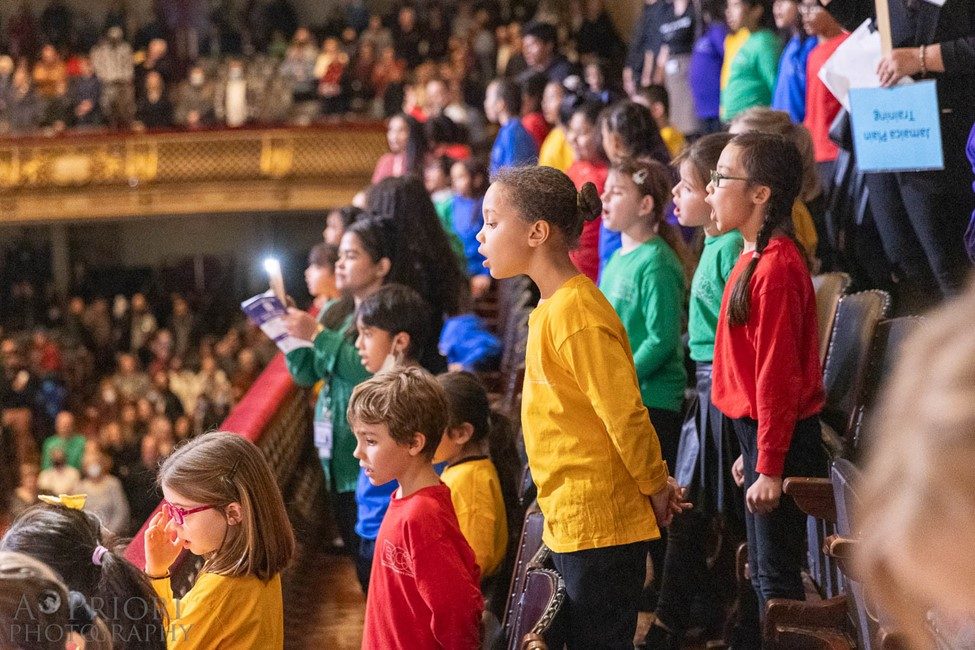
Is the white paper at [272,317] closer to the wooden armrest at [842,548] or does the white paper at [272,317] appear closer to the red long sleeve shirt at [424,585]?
the red long sleeve shirt at [424,585]

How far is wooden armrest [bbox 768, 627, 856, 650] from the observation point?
89.9 inches

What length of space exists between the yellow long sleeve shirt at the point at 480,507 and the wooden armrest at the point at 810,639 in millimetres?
802

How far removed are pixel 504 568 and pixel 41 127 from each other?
13630 mm

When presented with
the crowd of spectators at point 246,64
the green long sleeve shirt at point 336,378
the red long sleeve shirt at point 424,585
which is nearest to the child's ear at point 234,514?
the red long sleeve shirt at point 424,585

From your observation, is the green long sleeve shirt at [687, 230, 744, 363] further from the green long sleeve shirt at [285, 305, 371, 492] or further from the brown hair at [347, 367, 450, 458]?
the green long sleeve shirt at [285, 305, 371, 492]

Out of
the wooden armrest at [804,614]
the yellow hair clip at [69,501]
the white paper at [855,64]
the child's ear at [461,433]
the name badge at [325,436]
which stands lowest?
the name badge at [325,436]

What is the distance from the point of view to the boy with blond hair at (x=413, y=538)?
2406 millimetres

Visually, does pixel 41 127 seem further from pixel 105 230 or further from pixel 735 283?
pixel 735 283

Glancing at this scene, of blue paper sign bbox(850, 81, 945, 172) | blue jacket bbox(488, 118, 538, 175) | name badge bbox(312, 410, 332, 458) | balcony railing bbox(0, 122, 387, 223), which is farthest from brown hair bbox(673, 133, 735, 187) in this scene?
balcony railing bbox(0, 122, 387, 223)

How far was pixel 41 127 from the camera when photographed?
15.2 meters

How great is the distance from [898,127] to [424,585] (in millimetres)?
1882

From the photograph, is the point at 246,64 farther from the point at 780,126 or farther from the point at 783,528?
the point at 783,528

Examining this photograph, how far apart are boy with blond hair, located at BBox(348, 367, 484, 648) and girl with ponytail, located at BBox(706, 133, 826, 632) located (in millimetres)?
632

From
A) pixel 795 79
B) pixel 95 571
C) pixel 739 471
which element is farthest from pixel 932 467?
pixel 795 79
